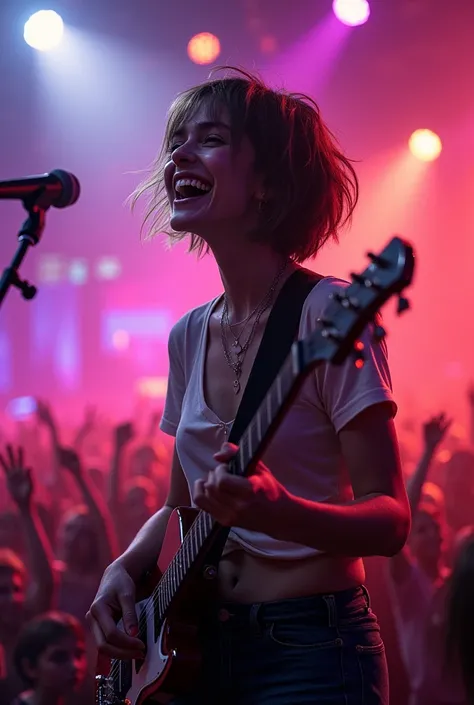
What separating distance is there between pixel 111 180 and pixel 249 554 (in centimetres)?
1067

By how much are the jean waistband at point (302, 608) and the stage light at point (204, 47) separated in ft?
26.0

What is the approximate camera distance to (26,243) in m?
2.09

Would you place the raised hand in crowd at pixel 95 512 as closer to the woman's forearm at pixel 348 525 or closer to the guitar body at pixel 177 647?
the guitar body at pixel 177 647

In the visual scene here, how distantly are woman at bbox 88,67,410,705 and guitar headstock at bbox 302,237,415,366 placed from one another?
0.25 m

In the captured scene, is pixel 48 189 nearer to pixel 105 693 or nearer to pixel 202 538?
pixel 202 538

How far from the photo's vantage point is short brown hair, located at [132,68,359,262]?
2129mm

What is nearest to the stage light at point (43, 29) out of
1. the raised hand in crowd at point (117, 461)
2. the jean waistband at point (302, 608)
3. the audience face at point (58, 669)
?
the raised hand in crowd at point (117, 461)

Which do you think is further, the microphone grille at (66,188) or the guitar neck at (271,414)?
the microphone grille at (66,188)

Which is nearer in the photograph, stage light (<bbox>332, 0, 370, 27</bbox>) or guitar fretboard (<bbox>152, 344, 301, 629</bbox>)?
guitar fretboard (<bbox>152, 344, 301, 629</bbox>)

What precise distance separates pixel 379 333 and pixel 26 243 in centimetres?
95

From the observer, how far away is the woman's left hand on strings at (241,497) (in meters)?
1.48

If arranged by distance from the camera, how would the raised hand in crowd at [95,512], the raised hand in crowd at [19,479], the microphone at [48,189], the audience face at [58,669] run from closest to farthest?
the microphone at [48,189]
the audience face at [58,669]
the raised hand in crowd at [19,479]
the raised hand in crowd at [95,512]

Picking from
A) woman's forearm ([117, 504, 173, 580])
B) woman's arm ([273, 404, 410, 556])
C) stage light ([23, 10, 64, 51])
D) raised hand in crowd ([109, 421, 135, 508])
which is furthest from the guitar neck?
stage light ([23, 10, 64, 51])

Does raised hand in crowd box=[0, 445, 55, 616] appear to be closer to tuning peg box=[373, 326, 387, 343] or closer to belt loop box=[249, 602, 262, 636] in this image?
belt loop box=[249, 602, 262, 636]
